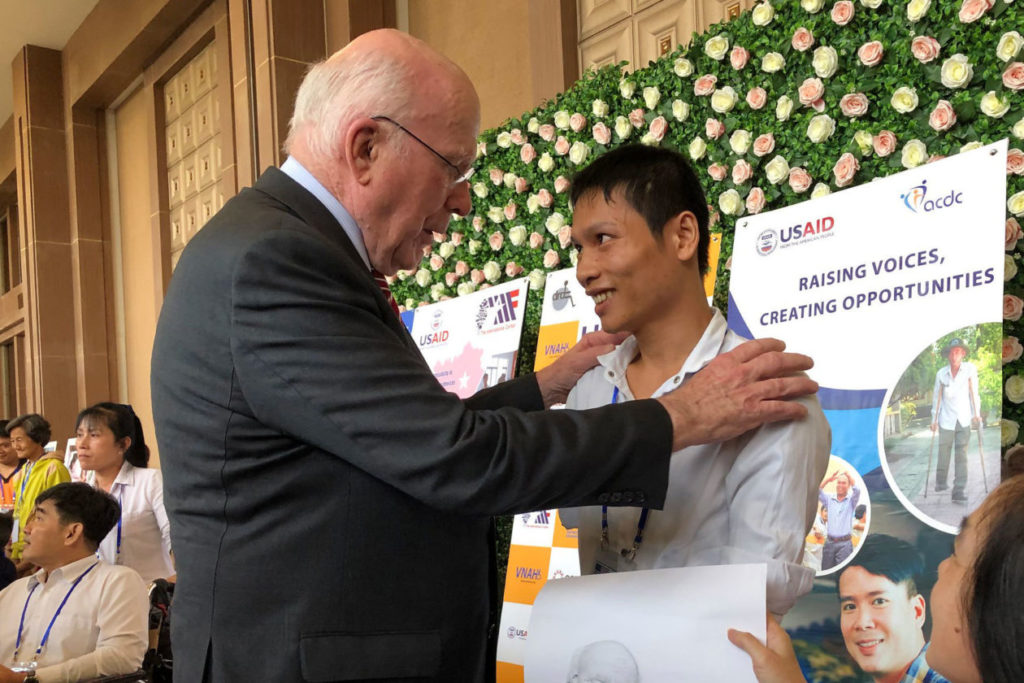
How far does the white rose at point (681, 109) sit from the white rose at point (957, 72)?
1.08m

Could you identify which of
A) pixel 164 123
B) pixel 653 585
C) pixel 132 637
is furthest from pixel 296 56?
pixel 653 585

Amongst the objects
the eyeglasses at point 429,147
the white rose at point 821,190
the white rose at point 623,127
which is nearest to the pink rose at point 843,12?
the white rose at point 821,190

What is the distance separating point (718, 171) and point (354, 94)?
233 centimetres

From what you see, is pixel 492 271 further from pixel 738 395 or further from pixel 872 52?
pixel 738 395

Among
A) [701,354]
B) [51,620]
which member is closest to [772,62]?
[701,354]

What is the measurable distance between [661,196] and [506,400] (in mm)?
527

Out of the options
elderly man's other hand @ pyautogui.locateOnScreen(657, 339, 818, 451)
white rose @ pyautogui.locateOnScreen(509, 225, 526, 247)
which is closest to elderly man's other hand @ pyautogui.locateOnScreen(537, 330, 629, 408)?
elderly man's other hand @ pyautogui.locateOnScreen(657, 339, 818, 451)

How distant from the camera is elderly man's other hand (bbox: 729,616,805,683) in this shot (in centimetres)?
114

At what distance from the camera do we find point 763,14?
3.43m

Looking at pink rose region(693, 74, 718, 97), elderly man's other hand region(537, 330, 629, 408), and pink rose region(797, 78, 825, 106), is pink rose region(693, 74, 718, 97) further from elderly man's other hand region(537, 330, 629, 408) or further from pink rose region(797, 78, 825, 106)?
elderly man's other hand region(537, 330, 629, 408)

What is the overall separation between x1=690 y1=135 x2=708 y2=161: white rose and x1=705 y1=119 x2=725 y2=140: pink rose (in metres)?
0.04

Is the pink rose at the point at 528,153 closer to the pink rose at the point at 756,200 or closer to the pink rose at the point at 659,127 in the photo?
the pink rose at the point at 659,127

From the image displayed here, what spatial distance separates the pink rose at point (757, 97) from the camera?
346 centimetres

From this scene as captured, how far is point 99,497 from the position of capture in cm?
400
